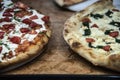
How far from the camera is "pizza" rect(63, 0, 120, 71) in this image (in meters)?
1.63

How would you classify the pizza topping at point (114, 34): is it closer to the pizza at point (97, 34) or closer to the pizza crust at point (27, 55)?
the pizza at point (97, 34)

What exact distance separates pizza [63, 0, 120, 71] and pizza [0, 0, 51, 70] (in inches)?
6.5

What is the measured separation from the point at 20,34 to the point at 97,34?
48 cm

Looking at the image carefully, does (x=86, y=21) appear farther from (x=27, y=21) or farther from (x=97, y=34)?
(x=27, y=21)

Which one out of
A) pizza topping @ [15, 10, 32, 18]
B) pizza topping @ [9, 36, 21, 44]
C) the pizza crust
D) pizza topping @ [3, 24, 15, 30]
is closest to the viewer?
the pizza crust

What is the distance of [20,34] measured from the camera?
183cm

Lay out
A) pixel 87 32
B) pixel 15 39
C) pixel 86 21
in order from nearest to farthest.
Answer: pixel 15 39 → pixel 87 32 → pixel 86 21

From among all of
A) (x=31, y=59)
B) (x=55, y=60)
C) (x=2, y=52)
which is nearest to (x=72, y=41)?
(x=55, y=60)

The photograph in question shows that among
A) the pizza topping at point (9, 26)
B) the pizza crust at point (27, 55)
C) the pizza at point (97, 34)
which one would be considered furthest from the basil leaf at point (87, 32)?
the pizza topping at point (9, 26)

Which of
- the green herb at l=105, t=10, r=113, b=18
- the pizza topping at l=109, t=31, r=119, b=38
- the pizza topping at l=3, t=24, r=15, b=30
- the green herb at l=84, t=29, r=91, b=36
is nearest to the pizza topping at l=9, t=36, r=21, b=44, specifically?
the pizza topping at l=3, t=24, r=15, b=30

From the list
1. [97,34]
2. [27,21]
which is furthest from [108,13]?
[27,21]

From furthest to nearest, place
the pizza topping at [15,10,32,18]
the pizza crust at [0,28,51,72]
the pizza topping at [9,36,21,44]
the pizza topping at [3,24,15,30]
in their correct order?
the pizza topping at [15,10,32,18]
the pizza topping at [3,24,15,30]
the pizza topping at [9,36,21,44]
the pizza crust at [0,28,51,72]

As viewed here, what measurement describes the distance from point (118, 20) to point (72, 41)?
43 centimetres

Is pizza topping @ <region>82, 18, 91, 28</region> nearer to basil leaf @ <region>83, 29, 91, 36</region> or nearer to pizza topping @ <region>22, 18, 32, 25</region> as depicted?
basil leaf @ <region>83, 29, 91, 36</region>
